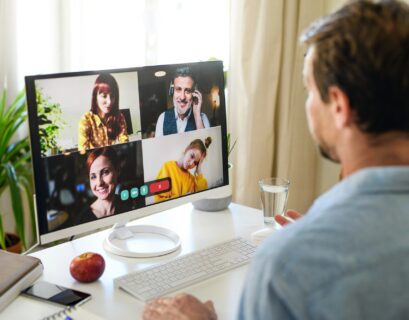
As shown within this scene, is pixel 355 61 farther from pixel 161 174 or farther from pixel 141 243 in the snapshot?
pixel 141 243

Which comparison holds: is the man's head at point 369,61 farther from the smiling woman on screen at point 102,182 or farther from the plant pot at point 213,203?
the plant pot at point 213,203

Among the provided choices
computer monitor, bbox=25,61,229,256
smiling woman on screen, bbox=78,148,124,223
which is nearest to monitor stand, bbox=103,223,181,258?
computer monitor, bbox=25,61,229,256

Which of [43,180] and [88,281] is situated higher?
[43,180]

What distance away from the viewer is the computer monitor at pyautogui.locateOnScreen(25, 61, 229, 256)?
54.2 inches

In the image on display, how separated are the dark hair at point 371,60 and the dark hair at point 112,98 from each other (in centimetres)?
66

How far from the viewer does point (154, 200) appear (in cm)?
159

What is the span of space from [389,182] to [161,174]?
2.72 ft

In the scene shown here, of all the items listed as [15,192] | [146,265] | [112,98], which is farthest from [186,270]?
[15,192]

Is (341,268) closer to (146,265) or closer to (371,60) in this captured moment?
(371,60)

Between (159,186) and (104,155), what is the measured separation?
0.20 meters

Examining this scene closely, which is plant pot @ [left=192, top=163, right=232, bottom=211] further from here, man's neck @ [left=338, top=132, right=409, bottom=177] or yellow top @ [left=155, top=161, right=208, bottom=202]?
man's neck @ [left=338, top=132, right=409, bottom=177]

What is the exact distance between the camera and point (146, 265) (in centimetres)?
150

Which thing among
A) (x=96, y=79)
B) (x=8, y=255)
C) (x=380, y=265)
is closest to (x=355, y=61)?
(x=380, y=265)

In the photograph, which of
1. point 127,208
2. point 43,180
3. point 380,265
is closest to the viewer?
point 380,265
